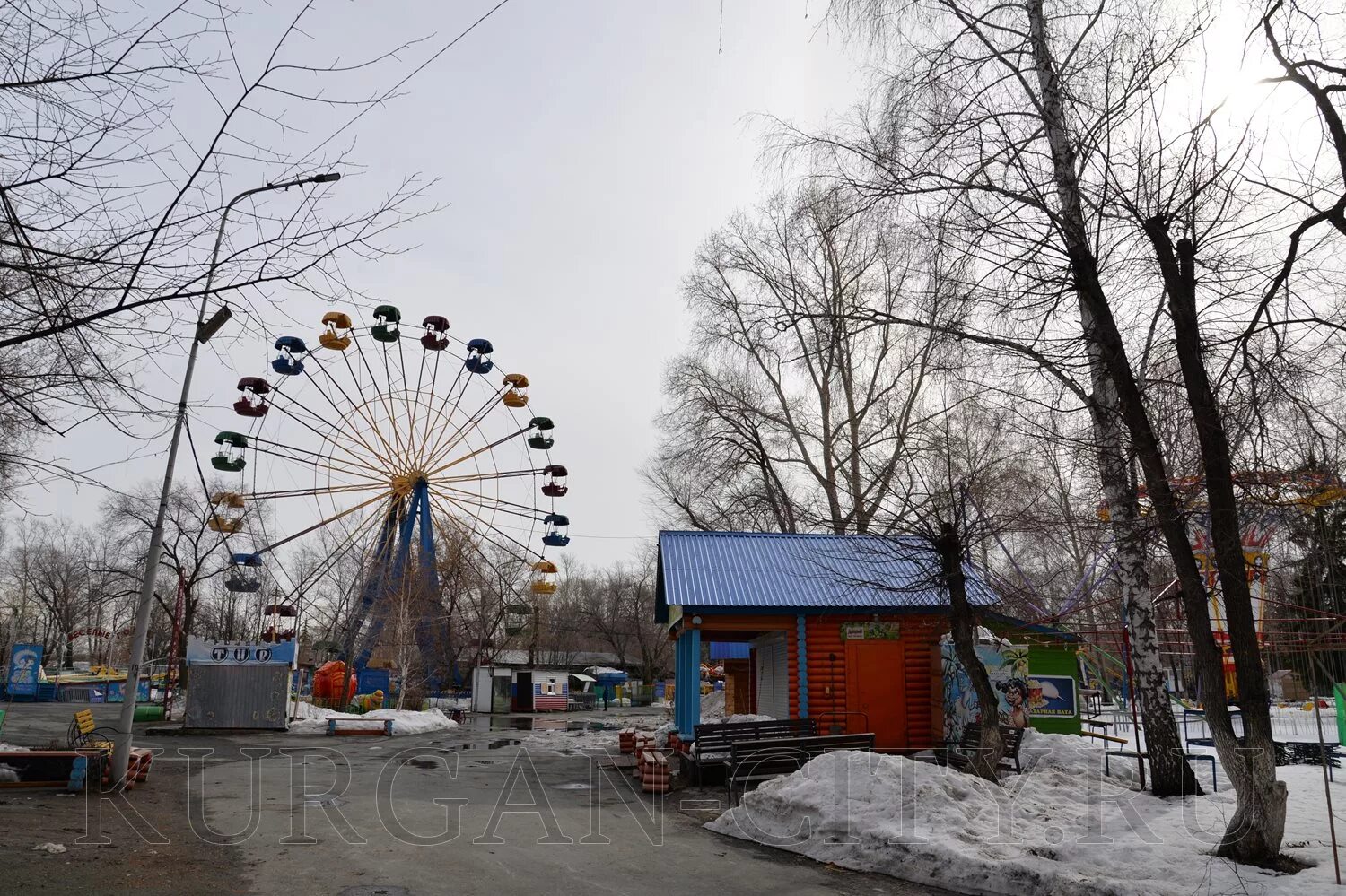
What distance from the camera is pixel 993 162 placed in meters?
9.02

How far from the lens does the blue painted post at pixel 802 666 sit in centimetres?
1812

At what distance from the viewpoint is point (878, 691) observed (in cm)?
1842

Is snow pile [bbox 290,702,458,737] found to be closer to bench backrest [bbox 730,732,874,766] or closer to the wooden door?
the wooden door

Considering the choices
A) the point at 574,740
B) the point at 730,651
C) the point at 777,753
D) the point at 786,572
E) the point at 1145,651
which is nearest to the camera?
the point at 1145,651

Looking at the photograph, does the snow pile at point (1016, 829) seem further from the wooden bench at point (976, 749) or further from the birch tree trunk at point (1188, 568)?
the wooden bench at point (976, 749)

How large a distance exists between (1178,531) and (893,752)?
1068cm

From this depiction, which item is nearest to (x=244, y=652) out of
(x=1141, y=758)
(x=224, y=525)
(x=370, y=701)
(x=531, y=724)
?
(x=224, y=525)

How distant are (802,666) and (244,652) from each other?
17463mm

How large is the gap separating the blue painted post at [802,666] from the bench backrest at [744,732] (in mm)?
551

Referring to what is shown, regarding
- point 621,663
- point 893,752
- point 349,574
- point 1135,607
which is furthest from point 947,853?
point 621,663

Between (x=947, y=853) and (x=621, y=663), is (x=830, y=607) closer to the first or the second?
(x=947, y=853)

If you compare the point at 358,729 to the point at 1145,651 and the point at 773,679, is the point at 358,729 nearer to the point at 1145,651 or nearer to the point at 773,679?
the point at 773,679

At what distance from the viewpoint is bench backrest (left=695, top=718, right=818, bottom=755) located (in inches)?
593

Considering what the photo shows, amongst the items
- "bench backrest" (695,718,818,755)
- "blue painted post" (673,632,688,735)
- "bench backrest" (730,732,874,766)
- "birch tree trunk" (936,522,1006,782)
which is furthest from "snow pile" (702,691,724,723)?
"birch tree trunk" (936,522,1006,782)
